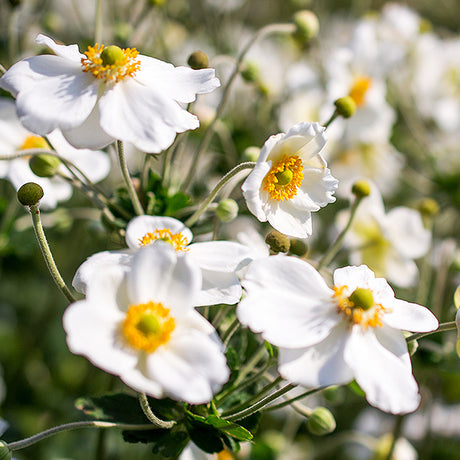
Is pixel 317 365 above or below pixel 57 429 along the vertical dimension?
above

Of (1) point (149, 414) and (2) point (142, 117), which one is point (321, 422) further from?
(2) point (142, 117)

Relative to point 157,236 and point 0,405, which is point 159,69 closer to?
point 157,236

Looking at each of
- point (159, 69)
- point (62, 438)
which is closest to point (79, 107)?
point (159, 69)

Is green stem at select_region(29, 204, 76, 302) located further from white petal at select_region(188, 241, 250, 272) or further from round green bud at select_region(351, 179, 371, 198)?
round green bud at select_region(351, 179, 371, 198)

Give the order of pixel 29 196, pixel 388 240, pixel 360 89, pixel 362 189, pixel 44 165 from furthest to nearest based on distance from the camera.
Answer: pixel 360 89, pixel 388 240, pixel 362 189, pixel 44 165, pixel 29 196

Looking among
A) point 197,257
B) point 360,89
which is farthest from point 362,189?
point 360,89

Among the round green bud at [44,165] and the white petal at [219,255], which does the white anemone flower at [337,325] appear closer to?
the white petal at [219,255]

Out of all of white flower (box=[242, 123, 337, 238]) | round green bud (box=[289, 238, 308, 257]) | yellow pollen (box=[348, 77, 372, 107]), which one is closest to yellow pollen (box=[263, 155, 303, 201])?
white flower (box=[242, 123, 337, 238])

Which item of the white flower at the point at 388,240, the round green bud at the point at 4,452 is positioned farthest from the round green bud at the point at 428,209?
the round green bud at the point at 4,452
